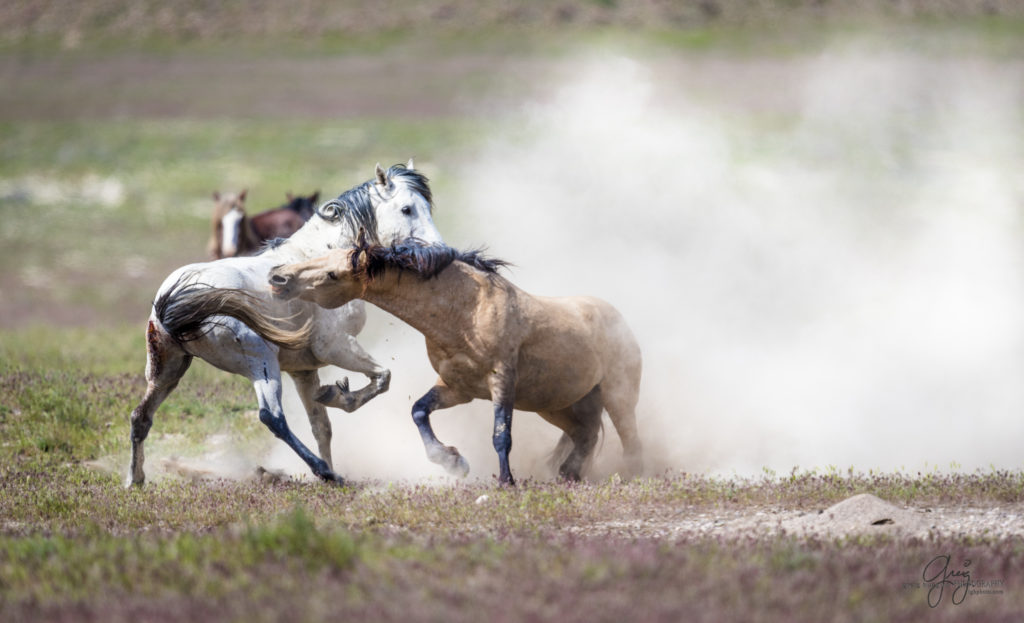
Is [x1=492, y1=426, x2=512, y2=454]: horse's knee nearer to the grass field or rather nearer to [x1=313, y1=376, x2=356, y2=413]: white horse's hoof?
the grass field

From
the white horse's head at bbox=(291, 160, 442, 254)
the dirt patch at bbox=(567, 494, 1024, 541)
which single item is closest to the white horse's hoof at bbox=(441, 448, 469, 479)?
the dirt patch at bbox=(567, 494, 1024, 541)

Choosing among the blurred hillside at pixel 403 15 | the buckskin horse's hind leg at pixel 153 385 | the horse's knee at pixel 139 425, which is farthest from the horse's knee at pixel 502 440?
the blurred hillside at pixel 403 15

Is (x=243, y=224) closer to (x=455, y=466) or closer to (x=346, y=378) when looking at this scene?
A: (x=346, y=378)

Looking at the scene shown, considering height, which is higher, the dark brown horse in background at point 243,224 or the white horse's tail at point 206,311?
the dark brown horse in background at point 243,224

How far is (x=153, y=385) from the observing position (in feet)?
31.9

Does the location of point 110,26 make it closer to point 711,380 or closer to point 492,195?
point 492,195

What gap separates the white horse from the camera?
926 cm

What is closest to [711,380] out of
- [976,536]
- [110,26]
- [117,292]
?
[976,536]

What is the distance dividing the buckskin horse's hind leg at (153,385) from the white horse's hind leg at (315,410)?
106cm

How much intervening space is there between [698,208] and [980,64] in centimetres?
2617

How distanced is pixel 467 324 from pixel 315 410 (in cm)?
212

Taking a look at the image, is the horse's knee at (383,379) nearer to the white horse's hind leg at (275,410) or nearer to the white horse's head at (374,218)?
the white horse's hind leg at (275,410)

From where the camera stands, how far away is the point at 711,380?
1262 centimetres

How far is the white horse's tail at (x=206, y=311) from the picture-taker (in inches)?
356
